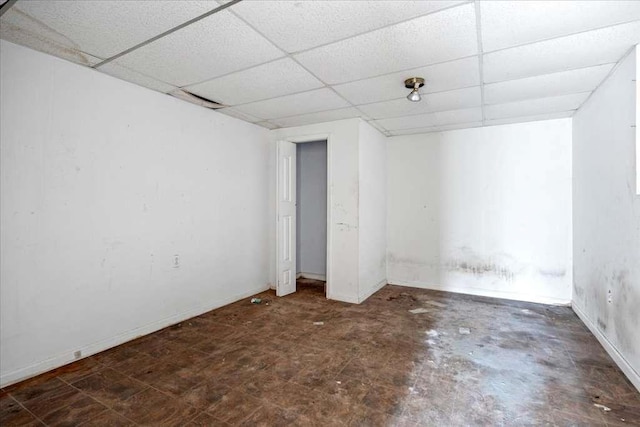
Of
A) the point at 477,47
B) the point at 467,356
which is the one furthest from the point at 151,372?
the point at 477,47

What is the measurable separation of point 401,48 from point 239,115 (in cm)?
238

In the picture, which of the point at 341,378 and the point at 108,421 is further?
the point at 341,378

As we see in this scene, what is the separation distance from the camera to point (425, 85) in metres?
2.93

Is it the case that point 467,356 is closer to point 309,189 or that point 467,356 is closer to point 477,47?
point 477,47

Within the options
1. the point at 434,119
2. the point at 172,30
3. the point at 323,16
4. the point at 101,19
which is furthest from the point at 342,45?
the point at 434,119

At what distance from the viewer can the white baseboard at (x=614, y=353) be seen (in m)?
2.22

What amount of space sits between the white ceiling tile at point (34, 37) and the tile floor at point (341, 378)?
2431mm

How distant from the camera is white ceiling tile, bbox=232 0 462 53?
176cm

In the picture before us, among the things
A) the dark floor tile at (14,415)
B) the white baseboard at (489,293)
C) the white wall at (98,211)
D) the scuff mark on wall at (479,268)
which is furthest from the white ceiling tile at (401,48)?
the white baseboard at (489,293)

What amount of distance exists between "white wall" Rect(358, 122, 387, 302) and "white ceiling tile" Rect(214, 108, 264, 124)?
143cm

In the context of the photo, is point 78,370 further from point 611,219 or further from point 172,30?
point 611,219

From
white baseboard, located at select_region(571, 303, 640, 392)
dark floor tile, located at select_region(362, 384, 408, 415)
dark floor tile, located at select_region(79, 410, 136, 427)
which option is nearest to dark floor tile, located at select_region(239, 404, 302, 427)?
dark floor tile, located at select_region(362, 384, 408, 415)

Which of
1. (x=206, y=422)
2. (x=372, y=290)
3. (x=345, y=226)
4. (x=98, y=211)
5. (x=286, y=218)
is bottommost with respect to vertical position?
(x=206, y=422)

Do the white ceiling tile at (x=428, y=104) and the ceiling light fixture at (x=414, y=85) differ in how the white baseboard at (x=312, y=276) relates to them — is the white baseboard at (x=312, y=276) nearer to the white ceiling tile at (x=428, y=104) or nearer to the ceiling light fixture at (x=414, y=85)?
the white ceiling tile at (x=428, y=104)
